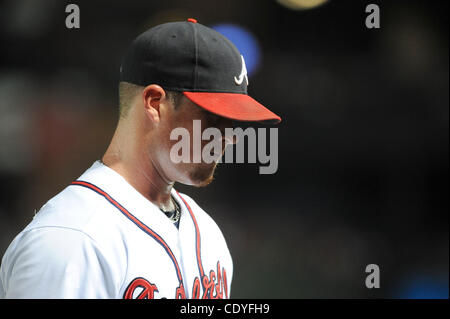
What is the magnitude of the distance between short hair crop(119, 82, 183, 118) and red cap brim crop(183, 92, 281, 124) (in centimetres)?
3

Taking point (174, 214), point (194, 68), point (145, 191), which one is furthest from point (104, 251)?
point (194, 68)

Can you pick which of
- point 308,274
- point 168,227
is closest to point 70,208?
point 168,227

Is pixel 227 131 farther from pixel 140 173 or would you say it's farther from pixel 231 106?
pixel 140 173

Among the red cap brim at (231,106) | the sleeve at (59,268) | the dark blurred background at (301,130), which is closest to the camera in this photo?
the sleeve at (59,268)

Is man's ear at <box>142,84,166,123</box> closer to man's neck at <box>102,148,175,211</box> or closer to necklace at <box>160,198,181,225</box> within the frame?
man's neck at <box>102,148,175,211</box>

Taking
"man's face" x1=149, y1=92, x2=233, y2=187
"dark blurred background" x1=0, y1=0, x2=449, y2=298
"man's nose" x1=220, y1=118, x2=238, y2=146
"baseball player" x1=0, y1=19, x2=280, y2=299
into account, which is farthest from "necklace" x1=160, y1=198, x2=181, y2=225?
"dark blurred background" x1=0, y1=0, x2=449, y2=298

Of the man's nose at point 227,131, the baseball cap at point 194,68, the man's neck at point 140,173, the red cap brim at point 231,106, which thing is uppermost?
the baseball cap at point 194,68

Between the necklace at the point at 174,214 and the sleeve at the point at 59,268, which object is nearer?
the sleeve at the point at 59,268

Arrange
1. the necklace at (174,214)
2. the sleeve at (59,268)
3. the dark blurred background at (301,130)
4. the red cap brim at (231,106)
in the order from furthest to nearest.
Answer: the dark blurred background at (301,130), the necklace at (174,214), the red cap brim at (231,106), the sleeve at (59,268)

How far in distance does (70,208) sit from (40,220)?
8cm

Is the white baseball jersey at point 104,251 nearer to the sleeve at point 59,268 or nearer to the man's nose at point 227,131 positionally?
the sleeve at point 59,268

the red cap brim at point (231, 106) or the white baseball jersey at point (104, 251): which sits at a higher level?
the red cap brim at point (231, 106)

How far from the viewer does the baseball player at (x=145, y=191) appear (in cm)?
113

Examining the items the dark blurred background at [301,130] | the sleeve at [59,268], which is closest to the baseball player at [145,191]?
the sleeve at [59,268]
